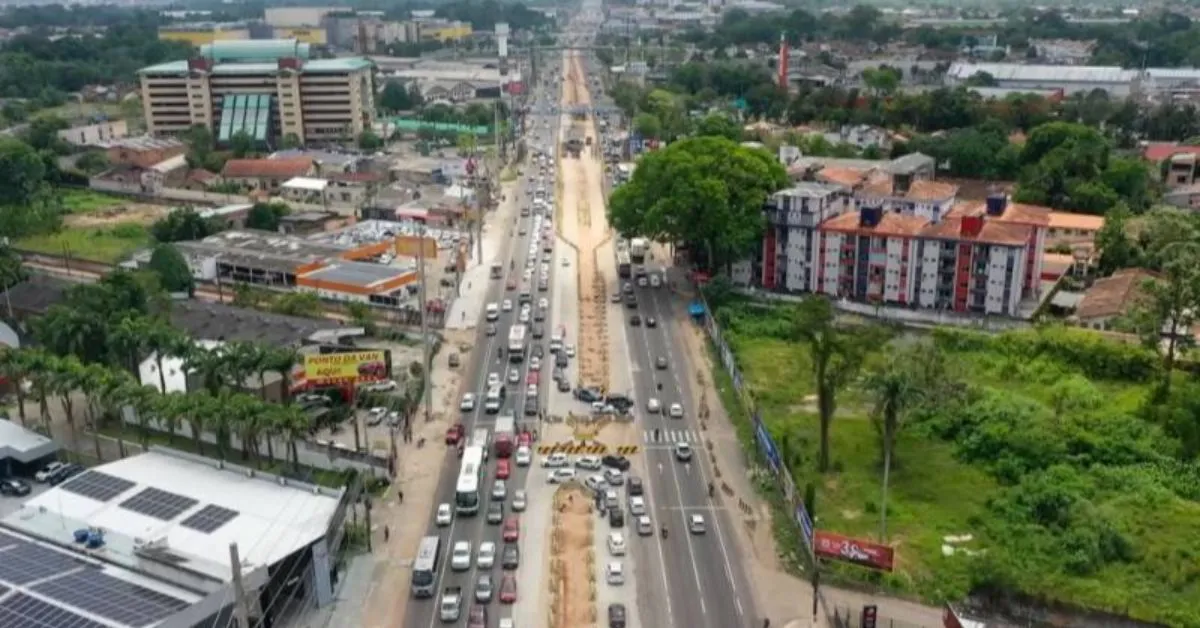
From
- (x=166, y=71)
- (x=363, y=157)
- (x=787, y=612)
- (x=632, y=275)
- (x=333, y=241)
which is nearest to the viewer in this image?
(x=787, y=612)

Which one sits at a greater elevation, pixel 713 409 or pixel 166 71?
pixel 166 71

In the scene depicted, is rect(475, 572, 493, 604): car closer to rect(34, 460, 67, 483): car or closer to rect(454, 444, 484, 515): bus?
rect(454, 444, 484, 515): bus

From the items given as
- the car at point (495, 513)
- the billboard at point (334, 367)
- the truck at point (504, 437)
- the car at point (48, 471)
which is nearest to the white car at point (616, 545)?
the car at point (495, 513)

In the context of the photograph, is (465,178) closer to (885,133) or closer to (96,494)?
(885,133)

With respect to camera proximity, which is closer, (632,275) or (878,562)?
(878,562)

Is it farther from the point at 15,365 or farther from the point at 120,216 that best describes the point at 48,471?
the point at 120,216

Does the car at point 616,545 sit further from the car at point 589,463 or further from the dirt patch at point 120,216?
the dirt patch at point 120,216

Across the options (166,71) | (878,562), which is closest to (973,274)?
(878,562)
